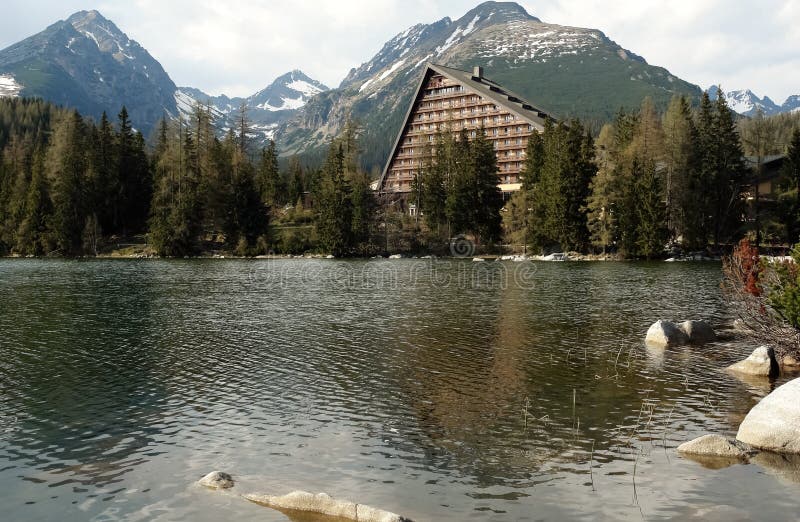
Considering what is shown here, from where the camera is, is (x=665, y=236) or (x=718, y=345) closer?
(x=718, y=345)

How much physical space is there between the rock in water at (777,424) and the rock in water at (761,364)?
7366 mm

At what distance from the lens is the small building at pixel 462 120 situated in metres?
140

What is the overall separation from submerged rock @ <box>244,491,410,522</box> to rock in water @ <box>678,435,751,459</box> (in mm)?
7558

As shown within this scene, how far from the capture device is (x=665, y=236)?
92.0 meters

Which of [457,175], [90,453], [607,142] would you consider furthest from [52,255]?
[90,453]

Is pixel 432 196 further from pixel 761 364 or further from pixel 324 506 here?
pixel 324 506

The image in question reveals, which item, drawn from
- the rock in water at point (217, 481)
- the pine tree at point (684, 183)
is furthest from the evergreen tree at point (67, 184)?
the rock in water at point (217, 481)

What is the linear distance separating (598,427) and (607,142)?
3641 inches

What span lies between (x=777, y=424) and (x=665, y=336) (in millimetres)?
13496

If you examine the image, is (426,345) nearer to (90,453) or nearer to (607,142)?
(90,453)

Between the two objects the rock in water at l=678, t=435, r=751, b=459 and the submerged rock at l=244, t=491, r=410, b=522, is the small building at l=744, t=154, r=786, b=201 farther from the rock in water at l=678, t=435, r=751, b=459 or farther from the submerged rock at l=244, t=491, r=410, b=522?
the submerged rock at l=244, t=491, r=410, b=522

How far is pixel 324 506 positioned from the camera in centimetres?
1117

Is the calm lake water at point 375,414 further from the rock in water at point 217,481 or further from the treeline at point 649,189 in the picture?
the treeline at point 649,189

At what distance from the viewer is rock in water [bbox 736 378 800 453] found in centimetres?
1424
